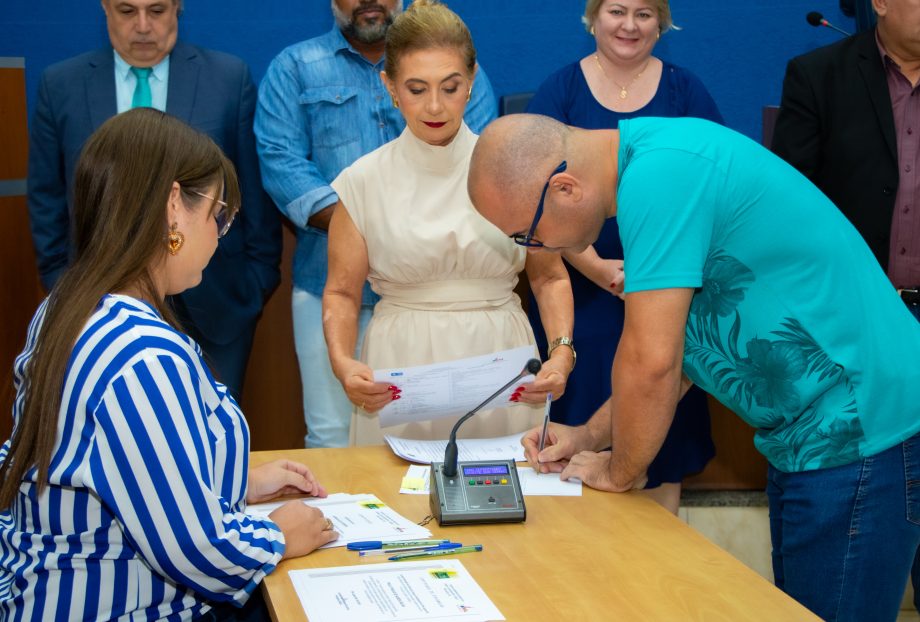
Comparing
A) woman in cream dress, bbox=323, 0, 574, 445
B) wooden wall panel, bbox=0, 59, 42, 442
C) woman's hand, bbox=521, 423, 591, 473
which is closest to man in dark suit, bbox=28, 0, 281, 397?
wooden wall panel, bbox=0, 59, 42, 442

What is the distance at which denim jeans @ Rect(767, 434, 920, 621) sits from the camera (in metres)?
1.94

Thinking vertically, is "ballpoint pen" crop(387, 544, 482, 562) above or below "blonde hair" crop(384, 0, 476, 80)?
below

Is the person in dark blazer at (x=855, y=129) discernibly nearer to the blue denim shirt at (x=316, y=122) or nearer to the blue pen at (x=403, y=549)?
the blue denim shirt at (x=316, y=122)

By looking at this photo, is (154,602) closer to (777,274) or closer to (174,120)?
(174,120)

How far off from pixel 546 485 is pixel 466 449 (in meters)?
0.28

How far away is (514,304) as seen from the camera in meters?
2.93

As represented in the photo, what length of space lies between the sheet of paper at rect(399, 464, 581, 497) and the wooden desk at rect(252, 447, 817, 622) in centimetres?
3

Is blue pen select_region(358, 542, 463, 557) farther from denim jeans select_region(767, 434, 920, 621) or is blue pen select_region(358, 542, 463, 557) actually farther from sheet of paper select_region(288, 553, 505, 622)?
denim jeans select_region(767, 434, 920, 621)

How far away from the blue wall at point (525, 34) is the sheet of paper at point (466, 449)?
2507mm

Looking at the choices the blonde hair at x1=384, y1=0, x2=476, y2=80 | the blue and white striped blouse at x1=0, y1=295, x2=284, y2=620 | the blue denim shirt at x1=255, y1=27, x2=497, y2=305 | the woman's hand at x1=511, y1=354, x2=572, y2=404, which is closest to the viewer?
the blue and white striped blouse at x1=0, y1=295, x2=284, y2=620

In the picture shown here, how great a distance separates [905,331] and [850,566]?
0.45 meters

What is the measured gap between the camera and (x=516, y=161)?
1965mm

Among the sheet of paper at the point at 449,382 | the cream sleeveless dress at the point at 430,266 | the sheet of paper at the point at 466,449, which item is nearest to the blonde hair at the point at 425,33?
the cream sleeveless dress at the point at 430,266

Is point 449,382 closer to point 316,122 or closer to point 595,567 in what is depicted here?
point 595,567
